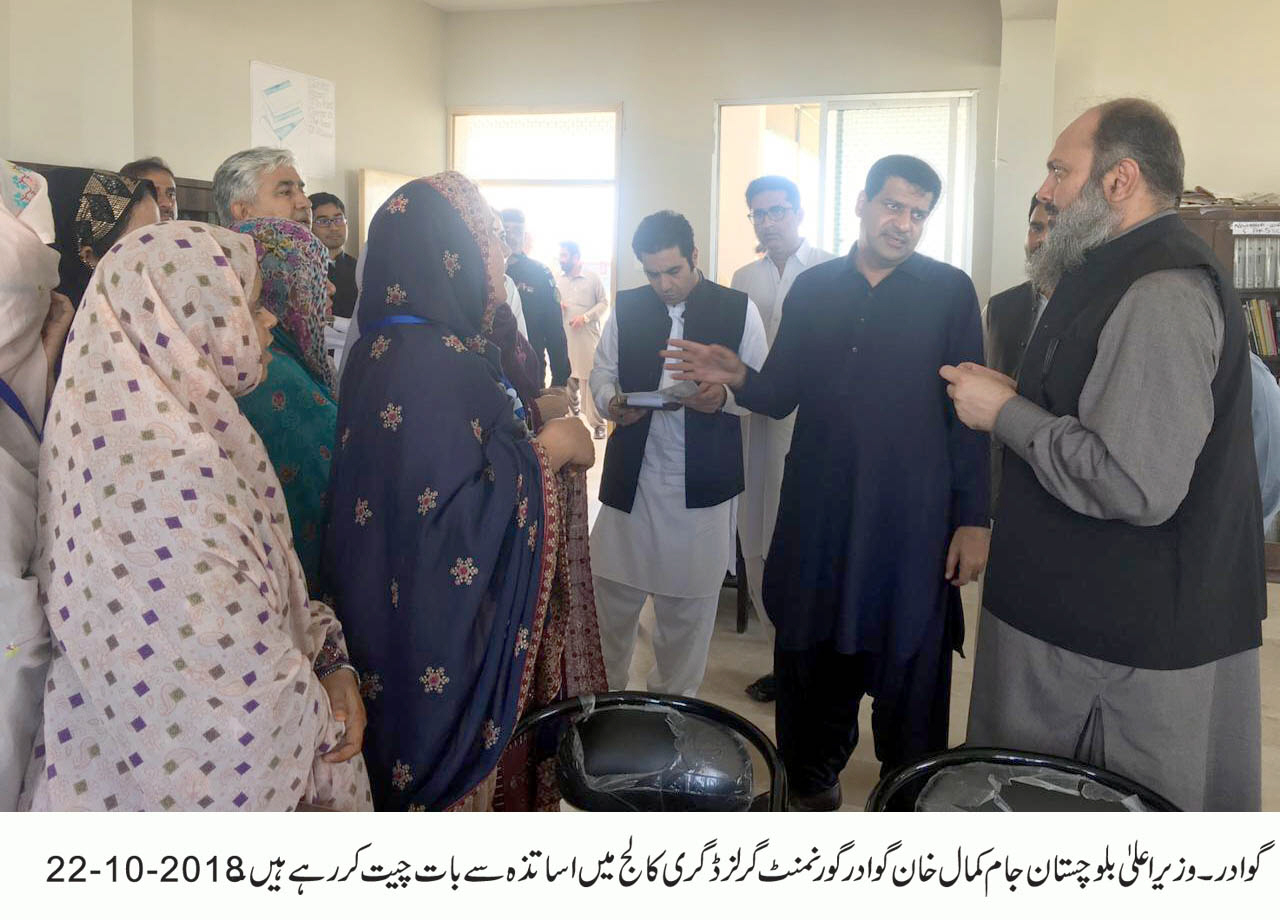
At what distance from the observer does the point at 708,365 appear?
8.17ft

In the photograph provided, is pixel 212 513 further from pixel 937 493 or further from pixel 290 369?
pixel 937 493

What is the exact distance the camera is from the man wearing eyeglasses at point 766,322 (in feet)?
11.3

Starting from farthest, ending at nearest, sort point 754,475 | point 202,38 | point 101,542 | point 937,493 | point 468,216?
1. point 202,38
2. point 754,475
3. point 937,493
4. point 468,216
5. point 101,542

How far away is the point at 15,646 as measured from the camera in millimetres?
1144

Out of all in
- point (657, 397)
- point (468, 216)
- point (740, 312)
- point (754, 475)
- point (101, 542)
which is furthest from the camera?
point (754, 475)

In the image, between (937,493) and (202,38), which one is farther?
(202,38)

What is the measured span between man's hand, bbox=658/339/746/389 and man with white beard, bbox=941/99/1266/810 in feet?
2.79

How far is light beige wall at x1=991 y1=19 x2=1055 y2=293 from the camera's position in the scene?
5750mm

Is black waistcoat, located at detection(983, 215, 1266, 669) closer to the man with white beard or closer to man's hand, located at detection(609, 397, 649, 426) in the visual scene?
the man with white beard

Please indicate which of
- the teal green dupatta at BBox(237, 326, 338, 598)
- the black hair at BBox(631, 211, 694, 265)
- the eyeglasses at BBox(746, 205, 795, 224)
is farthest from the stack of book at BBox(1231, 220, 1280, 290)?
the teal green dupatta at BBox(237, 326, 338, 598)

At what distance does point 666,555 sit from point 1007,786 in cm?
156

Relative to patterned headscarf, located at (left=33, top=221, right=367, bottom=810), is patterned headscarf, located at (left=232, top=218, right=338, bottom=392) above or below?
above
